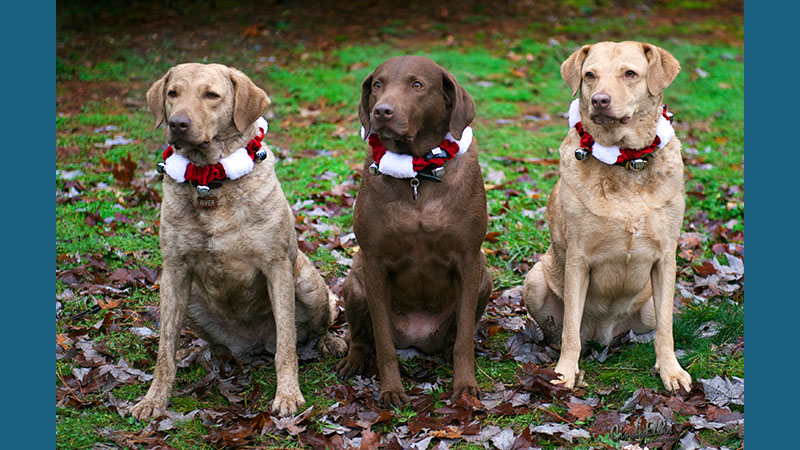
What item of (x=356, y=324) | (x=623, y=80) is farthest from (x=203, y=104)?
(x=623, y=80)

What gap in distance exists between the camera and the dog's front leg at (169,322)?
176 inches

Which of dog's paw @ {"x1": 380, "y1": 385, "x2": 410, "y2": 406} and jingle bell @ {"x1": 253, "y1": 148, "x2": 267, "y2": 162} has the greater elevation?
jingle bell @ {"x1": 253, "y1": 148, "x2": 267, "y2": 162}

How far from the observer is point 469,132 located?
181 inches

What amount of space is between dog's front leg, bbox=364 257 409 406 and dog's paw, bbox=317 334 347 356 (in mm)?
648

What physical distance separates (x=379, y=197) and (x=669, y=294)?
1.75 m

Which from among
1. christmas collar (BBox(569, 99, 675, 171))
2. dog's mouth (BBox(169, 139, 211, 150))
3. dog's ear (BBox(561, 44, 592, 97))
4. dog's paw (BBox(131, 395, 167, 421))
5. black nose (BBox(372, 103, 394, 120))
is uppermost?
dog's ear (BBox(561, 44, 592, 97))

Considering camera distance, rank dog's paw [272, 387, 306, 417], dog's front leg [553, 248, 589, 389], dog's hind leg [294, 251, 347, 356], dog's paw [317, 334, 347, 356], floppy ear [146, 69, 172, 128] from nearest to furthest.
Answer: dog's paw [272, 387, 306, 417] → floppy ear [146, 69, 172, 128] → dog's front leg [553, 248, 589, 389] → dog's hind leg [294, 251, 347, 356] → dog's paw [317, 334, 347, 356]

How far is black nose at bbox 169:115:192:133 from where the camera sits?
165 inches

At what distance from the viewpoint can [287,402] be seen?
4395mm

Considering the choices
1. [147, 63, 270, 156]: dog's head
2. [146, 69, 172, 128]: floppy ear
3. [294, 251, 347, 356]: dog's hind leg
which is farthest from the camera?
[294, 251, 347, 356]: dog's hind leg

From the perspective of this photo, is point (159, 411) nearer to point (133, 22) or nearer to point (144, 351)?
point (144, 351)

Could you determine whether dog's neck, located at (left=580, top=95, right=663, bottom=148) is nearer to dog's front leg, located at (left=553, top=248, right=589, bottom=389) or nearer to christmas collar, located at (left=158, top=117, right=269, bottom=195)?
dog's front leg, located at (left=553, top=248, right=589, bottom=389)

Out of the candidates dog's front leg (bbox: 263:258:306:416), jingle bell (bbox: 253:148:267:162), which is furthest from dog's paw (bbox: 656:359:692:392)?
jingle bell (bbox: 253:148:267:162)

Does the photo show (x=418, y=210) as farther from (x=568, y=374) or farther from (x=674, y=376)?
(x=674, y=376)
